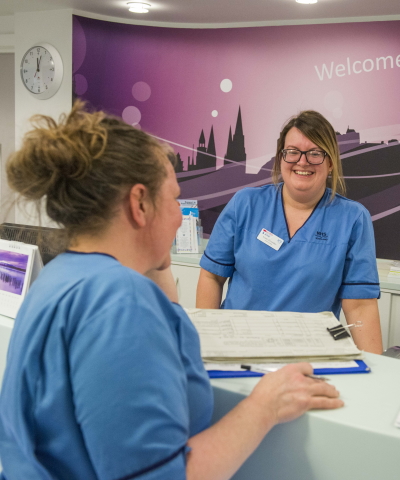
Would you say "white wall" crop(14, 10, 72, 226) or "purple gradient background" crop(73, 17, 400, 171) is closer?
"purple gradient background" crop(73, 17, 400, 171)

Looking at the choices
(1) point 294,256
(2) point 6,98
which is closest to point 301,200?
(1) point 294,256

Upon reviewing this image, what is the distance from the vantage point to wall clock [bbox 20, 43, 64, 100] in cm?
420

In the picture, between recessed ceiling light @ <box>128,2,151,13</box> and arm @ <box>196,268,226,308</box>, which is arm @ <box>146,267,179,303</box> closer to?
arm @ <box>196,268,226,308</box>

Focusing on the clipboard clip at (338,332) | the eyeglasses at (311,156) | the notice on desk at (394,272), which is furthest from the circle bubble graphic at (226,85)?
the clipboard clip at (338,332)

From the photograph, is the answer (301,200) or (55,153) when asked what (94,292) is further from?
(301,200)

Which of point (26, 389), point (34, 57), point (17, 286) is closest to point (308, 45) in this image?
→ point (34, 57)

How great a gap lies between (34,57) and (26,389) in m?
4.12

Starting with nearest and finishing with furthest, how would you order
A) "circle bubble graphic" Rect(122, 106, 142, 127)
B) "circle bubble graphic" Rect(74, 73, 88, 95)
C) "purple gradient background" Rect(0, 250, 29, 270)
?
"purple gradient background" Rect(0, 250, 29, 270), "circle bubble graphic" Rect(74, 73, 88, 95), "circle bubble graphic" Rect(122, 106, 142, 127)

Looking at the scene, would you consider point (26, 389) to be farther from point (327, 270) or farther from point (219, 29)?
point (219, 29)

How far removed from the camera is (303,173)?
1.85 meters

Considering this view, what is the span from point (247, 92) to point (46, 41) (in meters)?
1.78

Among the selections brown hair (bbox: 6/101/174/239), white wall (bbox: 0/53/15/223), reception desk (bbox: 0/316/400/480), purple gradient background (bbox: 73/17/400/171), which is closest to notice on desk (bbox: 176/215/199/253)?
purple gradient background (bbox: 73/17/400/171)

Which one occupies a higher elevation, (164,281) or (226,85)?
(226,85)

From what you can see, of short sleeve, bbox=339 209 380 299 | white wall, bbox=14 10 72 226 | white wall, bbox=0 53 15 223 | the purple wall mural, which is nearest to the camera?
short sleeve, bbox=339 209 380 299
